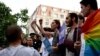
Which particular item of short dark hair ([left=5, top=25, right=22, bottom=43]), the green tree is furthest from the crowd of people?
the green tree

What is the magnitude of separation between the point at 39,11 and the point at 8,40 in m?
111

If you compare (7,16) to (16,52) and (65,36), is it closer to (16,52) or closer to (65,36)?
(65,36)

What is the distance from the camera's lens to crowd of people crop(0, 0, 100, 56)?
553 centimetres

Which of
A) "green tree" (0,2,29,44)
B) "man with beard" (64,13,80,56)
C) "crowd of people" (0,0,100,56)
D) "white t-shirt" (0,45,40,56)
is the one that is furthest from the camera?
"green tree" (0,2,29,44)

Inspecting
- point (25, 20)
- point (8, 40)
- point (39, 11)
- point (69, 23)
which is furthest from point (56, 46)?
point (39, 11)

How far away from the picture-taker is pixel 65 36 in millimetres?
7680

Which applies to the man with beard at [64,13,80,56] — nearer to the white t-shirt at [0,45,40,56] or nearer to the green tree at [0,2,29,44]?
the white t-shirt at [0,45,40,56]

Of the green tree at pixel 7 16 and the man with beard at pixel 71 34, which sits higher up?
the man with beard at pixel 71 34

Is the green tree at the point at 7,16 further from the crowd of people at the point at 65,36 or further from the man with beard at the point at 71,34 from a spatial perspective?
the man with beard at the point at 71,34

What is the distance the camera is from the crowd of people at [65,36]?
5531 mm

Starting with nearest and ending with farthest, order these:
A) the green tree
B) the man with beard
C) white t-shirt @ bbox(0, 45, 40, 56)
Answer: white t-shirt @ bbox(0, 45, 40, 56), the man with beard, the green tree

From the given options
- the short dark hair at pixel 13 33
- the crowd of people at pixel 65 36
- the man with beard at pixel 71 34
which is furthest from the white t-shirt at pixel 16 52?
the man with beard at pixel 71 34

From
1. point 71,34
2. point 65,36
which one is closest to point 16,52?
point 71,34

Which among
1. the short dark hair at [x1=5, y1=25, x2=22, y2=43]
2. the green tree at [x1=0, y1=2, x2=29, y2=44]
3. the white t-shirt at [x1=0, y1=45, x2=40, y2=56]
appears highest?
the short dark hair at [x1=5, y1=25, x2=22, y2=43]
